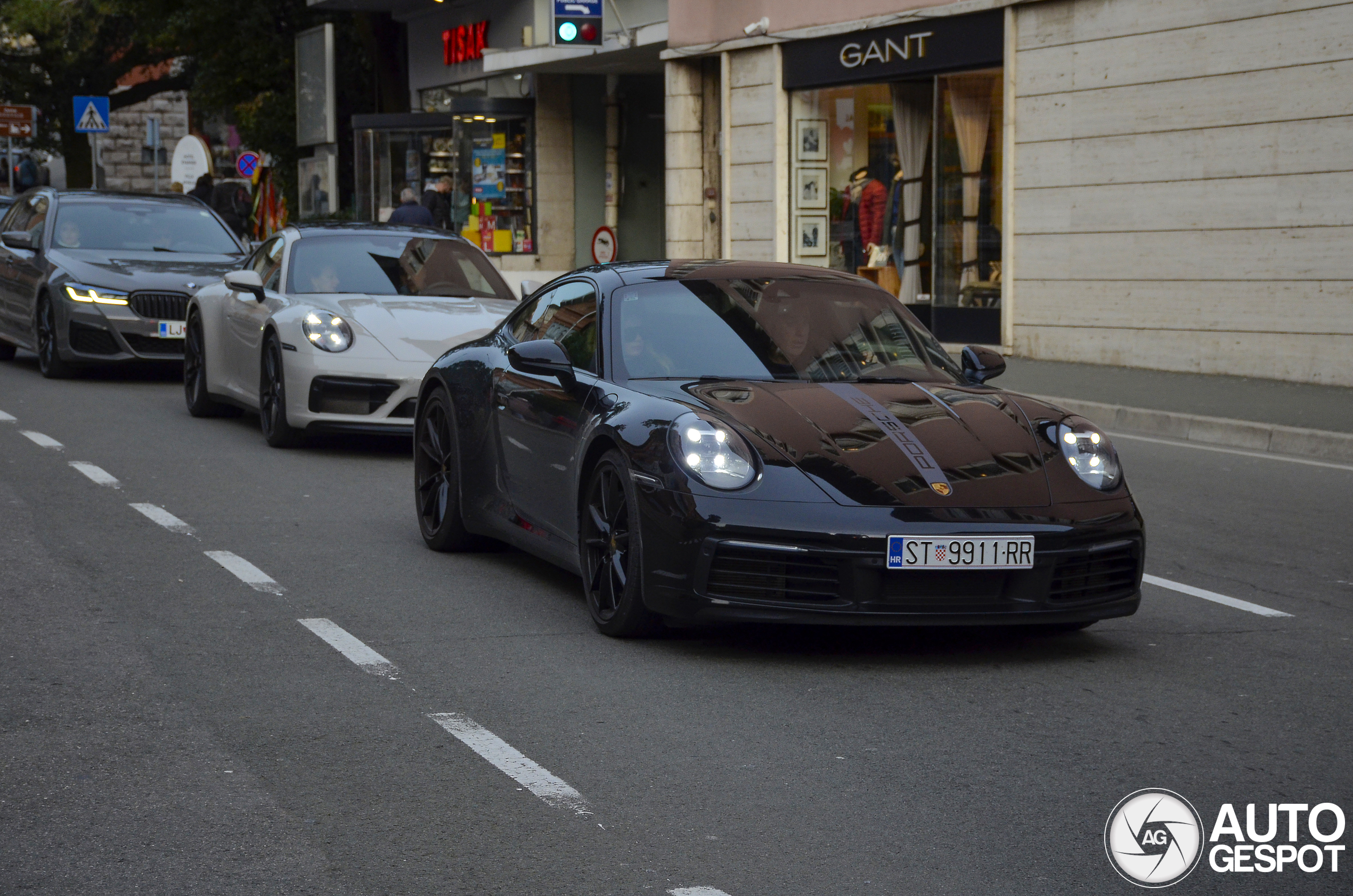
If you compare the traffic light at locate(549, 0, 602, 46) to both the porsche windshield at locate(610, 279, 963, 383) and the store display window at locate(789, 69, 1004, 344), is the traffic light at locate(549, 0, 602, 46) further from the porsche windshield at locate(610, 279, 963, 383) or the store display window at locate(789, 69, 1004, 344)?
the porsche windshield at locate(610, 279, 963, 383)

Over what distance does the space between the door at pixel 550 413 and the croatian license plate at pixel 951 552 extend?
143cm

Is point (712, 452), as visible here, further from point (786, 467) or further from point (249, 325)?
point (249, 325)

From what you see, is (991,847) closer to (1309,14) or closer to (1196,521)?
(1196,521)

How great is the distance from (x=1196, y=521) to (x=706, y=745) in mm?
5110

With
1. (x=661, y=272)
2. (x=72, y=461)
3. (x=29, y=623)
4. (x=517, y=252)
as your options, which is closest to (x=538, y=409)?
(x=661, y=272)

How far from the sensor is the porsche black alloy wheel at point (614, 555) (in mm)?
6199

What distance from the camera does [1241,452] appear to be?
498 inches

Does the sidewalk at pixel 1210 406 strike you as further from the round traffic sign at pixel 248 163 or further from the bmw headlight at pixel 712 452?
the round traffic sign at pixel 248 163

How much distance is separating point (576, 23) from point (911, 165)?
7093mm

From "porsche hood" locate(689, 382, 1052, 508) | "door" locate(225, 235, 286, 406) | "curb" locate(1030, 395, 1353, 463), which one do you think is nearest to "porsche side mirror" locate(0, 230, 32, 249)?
"door" locate(225, 235, 286, 406)

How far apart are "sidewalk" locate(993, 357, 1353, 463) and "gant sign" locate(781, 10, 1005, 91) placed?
14.1 feet

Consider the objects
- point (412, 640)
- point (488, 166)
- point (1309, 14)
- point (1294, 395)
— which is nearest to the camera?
point (412, 640)

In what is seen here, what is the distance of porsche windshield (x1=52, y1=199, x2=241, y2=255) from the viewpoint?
1684 cm

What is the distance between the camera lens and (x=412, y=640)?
21.1 ft
